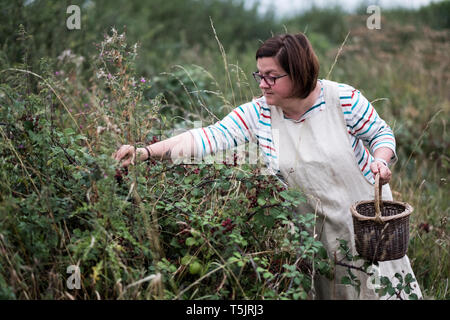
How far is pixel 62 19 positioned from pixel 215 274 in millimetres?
3589

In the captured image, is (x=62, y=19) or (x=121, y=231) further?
(x=62, y=19)

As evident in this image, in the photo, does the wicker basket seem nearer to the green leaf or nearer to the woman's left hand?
the woman's left hand

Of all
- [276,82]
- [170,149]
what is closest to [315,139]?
[276,82]

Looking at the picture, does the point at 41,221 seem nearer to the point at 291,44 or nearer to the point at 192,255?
the point at 192,255

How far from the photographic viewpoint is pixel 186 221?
234 cm

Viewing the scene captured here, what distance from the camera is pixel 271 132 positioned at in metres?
2.65

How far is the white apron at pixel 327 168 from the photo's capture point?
2.54 meters

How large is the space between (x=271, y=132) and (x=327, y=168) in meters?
0.37

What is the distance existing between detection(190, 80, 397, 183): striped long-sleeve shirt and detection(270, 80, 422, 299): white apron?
0.05 metres

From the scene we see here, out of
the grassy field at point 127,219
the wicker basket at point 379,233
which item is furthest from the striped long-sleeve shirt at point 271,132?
the wicker basket at point 379,233

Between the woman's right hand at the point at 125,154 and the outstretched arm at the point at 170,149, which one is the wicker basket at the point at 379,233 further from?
the woman's right hand at the point at 125,154

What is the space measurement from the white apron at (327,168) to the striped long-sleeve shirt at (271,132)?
0.05 metres

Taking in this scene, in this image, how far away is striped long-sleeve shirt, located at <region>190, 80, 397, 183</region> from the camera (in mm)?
2549

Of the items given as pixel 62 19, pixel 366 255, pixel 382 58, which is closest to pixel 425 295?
pixel 366 255
